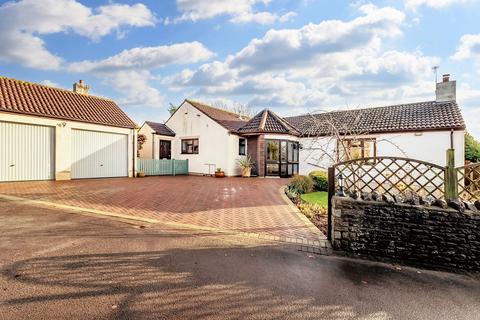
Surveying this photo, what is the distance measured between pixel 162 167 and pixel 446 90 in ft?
67.6

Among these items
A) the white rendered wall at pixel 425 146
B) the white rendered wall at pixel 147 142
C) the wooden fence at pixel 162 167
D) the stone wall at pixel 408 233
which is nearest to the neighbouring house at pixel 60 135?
the wooden fence at pixel 162 167

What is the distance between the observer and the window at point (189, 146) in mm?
19923

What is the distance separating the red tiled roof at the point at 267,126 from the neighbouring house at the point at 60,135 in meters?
8.37

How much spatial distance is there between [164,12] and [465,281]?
1405 centimetres

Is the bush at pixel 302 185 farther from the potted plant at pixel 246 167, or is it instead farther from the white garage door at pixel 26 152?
the white garage door at pixel 26 152

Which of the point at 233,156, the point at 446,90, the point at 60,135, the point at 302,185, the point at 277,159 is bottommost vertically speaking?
the point at 302,185

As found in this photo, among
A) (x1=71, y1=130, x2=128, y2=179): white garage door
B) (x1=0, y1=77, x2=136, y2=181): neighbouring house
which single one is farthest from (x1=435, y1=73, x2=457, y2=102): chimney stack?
(x1=71, y1=130, x2=128, y2=179): white garage door

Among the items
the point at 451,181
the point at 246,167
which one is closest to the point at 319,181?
the point at 246,167

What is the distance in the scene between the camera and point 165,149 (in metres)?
21.0

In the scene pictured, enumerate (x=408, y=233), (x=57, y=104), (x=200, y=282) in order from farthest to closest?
(x=57, y=104)
(x=408, y=233)
(x=200, y=282)

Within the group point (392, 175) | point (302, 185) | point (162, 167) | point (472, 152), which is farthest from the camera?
point (162, 167)

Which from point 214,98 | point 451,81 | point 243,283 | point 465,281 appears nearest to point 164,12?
point 243,283

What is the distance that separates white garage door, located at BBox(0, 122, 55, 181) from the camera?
1165 cm

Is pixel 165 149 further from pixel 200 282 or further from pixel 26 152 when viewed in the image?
pixel 200 282
